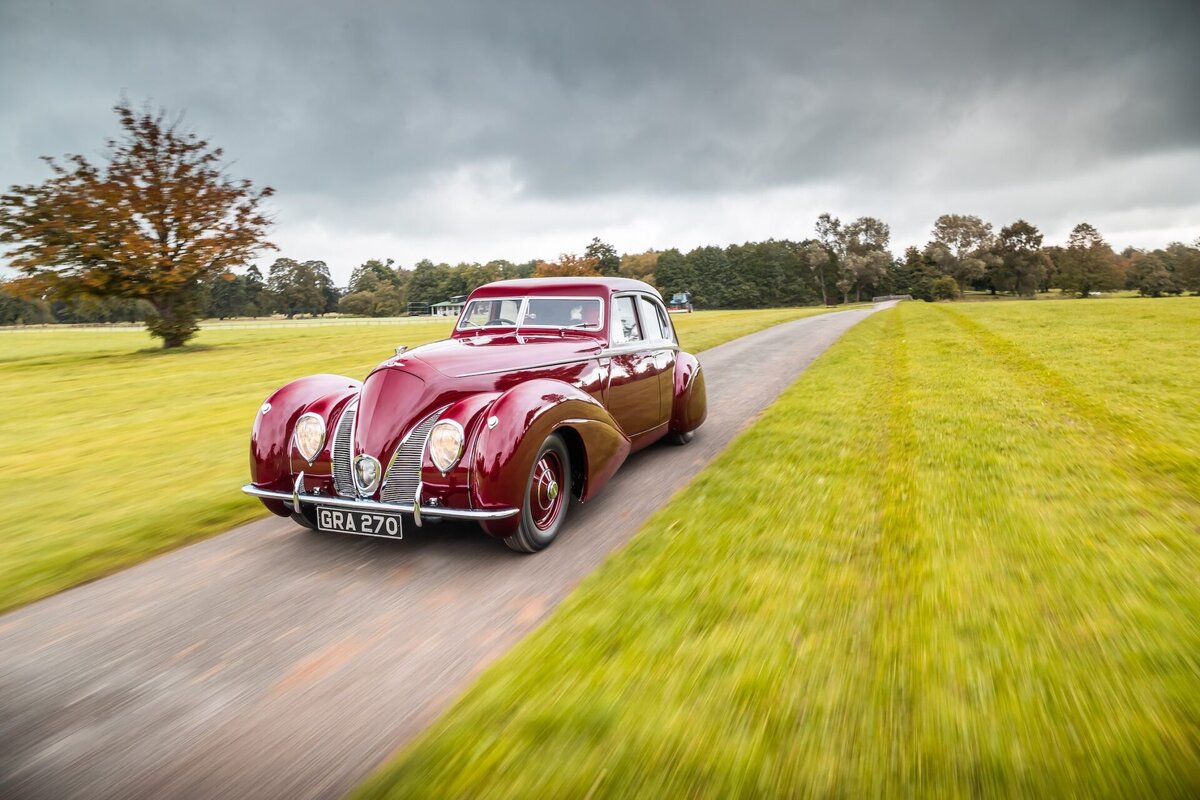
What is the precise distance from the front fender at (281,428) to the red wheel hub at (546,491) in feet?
4.92

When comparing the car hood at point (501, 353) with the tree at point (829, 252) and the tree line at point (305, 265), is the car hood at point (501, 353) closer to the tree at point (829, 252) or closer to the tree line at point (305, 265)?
the tree line at point (305, 265)

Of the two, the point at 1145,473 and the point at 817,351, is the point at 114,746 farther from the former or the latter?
the point at 817,351

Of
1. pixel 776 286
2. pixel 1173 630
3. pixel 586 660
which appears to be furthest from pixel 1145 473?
pixel 776 286

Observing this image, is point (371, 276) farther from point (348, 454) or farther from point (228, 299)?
point (348, 454)

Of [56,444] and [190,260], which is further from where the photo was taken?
[190,260]

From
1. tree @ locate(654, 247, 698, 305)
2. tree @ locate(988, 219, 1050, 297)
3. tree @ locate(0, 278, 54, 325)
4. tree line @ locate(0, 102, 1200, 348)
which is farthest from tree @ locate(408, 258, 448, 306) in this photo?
tree @ locate(988, 219, 1050, 297)

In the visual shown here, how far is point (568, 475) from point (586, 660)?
2.04 metres

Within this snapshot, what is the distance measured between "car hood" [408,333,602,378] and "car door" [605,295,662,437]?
32 cm

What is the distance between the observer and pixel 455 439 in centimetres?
421

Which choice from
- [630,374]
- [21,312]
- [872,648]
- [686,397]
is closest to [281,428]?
[630,374]

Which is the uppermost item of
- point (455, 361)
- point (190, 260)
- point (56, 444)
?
point (190, 260)

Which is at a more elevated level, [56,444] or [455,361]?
[455,361]

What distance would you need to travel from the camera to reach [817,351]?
1883 cm

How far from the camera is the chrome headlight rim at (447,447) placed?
4.18 metres
